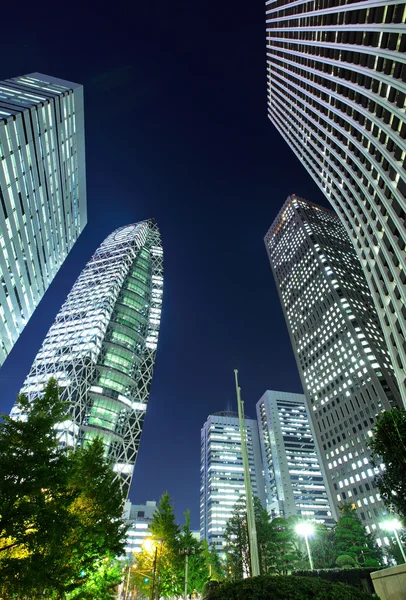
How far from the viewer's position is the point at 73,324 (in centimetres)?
7669

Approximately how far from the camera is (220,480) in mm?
176000

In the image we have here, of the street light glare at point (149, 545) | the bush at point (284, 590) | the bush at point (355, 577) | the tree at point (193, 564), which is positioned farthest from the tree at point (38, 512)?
the tree at point (193, 564)

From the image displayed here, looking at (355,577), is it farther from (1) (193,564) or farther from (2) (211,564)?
(2) (211,564)

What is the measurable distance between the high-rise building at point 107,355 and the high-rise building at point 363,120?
168ft

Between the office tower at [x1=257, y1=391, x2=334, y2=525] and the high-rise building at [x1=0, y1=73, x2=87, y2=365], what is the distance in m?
140

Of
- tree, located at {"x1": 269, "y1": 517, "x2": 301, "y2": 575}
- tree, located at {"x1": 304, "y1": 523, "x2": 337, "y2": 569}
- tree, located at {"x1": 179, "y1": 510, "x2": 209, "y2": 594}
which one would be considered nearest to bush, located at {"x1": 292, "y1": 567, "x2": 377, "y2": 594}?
tree, located at {"x1": 179, "y1": 510, "x2": 209, "y2": 594}

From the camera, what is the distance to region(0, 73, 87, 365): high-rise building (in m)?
49.1

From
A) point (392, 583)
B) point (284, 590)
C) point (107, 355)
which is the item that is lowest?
point (284, 590)

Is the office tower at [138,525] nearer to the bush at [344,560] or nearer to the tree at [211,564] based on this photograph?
the tree at [211,564]

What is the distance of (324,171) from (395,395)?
200 feet

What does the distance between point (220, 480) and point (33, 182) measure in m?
169

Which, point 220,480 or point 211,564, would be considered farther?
point 220,480

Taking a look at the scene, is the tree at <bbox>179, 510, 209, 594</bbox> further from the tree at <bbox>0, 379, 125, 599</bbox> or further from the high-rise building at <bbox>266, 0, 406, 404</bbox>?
the high-rise building at <bbox>266, 0, 406, 404</bbox>

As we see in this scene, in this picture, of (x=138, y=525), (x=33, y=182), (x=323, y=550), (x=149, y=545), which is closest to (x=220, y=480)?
(x=138, y=525)
